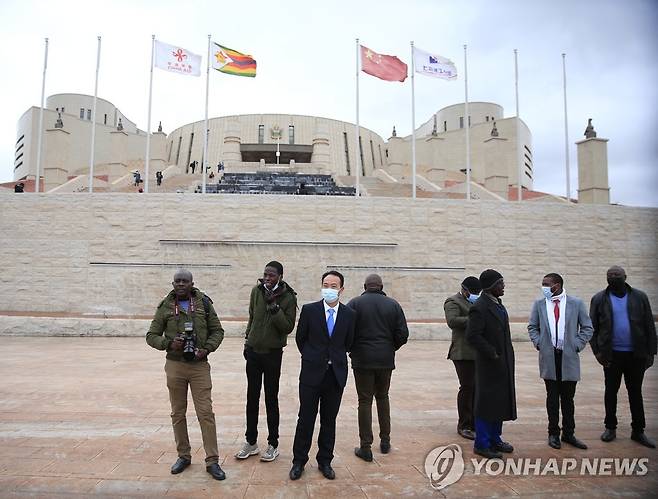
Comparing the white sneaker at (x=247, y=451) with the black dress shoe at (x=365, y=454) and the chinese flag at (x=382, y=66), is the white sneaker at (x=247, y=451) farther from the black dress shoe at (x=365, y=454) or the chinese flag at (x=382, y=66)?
the chinese flag at (x=382, y=66)

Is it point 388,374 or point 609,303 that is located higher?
point 609,303

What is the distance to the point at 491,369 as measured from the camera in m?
4.29

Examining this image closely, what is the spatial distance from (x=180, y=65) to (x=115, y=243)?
6840mm

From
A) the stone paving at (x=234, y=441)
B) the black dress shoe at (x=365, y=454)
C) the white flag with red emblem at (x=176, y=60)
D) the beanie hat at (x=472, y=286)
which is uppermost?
the white flag with red emblem at (x=176, y=60)

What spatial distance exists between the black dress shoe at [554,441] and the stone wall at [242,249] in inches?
476

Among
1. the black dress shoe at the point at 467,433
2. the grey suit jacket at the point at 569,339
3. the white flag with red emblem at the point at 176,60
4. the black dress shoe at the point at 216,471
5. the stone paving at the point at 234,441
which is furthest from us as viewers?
the white flag with red emblem at the point at 176,60

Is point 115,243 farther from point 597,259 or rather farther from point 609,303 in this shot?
point 597,259

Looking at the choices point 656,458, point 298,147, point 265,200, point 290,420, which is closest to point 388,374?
point 290,420

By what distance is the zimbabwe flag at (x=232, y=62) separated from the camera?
18.1m

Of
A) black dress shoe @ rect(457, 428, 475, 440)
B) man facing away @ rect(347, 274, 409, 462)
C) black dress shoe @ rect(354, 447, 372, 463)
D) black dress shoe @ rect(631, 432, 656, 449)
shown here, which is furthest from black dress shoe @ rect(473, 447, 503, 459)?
black dress shoe @ rect(631, 432, 656, 449)

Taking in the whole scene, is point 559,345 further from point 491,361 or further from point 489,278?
point 489,278

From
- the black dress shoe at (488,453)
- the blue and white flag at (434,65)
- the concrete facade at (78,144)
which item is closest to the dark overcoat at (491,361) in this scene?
the black dress shoe at (488,453)

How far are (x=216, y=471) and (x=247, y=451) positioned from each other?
19.4 inches

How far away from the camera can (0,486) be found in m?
3.40
